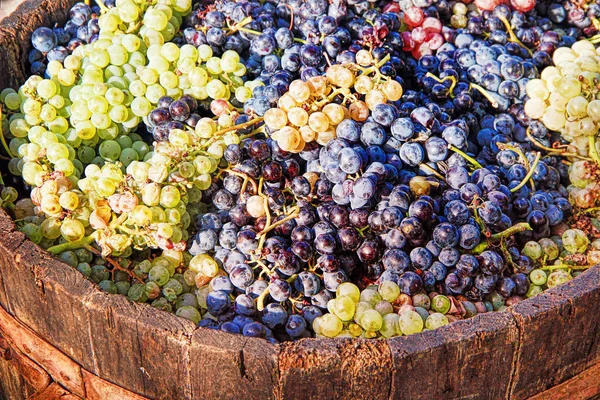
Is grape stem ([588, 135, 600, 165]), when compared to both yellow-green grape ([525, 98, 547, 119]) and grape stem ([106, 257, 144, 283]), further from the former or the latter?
grape stem ([106, 257, 144, 283])

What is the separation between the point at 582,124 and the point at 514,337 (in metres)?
0.90

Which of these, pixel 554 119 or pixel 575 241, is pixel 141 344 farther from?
pixel 554 119

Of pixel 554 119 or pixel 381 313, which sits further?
pixel 554 119

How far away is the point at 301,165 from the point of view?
1846mm

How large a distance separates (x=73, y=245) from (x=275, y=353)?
66 cm

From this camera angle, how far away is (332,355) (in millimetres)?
1335

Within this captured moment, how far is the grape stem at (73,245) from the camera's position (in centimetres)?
166

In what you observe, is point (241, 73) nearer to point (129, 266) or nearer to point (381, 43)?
point (381, 43)

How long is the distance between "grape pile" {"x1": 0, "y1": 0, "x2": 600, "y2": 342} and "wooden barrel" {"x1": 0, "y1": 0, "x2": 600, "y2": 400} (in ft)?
0.55

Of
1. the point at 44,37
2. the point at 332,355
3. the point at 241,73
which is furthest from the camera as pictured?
the point at 44,37

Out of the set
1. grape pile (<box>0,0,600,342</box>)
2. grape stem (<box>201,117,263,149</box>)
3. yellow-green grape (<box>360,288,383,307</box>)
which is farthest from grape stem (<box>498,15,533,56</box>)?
yellow-green grape (<box>360,288,383,307</box>)

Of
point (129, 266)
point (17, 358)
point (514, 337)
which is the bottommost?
point (17, 358)

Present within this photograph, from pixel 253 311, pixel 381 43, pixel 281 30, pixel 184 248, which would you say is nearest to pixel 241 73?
pixel 281 30

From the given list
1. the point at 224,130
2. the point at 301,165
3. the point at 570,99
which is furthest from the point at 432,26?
the point at 224,130
